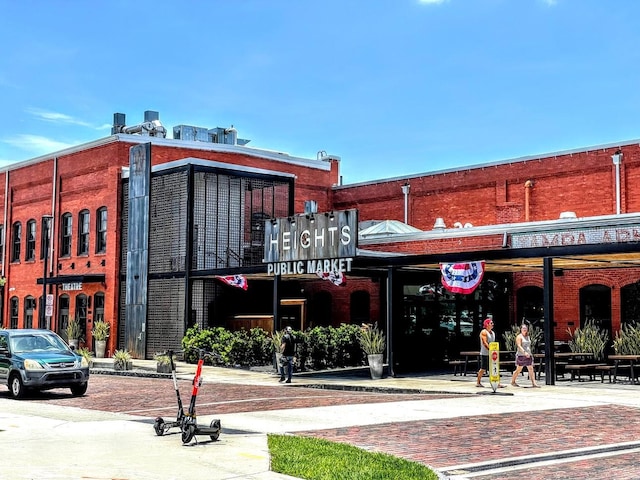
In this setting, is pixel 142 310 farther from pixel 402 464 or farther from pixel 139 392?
pixel 402 464

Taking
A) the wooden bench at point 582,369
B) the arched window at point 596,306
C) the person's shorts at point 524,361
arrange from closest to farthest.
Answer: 1. the person's shorts at point 524,361
2. the wooden bench at point 582,369
3. the arched window at point 596,306

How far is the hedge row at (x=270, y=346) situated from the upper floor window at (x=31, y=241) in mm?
15759

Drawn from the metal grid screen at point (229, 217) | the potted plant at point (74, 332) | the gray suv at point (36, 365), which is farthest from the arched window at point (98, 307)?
the gray suv at point (36, 365)

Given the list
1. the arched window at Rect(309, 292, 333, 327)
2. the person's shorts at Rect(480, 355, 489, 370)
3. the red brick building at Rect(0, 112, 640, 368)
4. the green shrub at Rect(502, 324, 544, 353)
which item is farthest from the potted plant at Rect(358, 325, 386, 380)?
the arched window at Rect(309, 292, 333, 327)

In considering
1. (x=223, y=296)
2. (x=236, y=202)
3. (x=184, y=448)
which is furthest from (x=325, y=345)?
(x=184, y=448)

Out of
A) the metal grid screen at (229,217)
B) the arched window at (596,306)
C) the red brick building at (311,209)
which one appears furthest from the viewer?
the metal grid screen at (229,217)

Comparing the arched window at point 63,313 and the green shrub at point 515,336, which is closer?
the green shrub at point 515,336

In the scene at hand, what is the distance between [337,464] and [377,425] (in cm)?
423

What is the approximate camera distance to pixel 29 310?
149 ft

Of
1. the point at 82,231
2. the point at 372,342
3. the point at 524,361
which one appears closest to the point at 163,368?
the point at 372,342

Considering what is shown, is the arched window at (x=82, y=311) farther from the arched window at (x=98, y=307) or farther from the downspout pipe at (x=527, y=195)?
the downspout pipe at (x=527, y=195)

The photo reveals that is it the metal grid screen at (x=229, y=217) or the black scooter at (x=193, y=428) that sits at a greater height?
the metal grid screen at (x=229, y=217)

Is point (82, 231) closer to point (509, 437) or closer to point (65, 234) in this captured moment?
point (65, 234)

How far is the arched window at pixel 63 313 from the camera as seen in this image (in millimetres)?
42500
